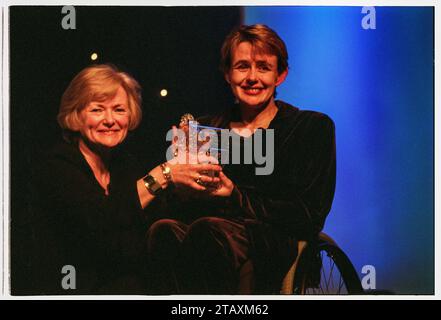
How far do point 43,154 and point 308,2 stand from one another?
1.88m

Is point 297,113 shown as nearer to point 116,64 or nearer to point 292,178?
point 292,178

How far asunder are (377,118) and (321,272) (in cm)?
102

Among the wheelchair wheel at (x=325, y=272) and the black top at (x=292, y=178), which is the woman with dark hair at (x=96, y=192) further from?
the wheelchair wheel at (x=325, y=272)

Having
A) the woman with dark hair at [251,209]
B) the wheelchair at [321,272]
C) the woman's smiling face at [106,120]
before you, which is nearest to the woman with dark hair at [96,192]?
the woman's smiling face at [106,120]

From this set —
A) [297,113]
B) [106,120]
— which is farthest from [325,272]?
[106,120]

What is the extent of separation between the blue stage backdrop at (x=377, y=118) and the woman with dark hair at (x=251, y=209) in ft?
0.44

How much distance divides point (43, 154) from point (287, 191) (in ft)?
4.97

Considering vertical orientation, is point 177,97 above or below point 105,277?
above

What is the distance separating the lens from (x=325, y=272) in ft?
15.7

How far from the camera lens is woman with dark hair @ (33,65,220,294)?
4.71 m
